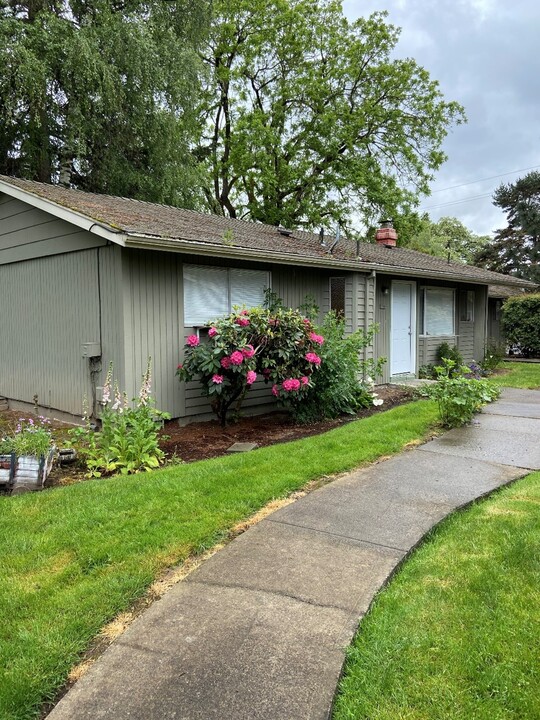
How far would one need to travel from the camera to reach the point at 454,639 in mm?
2389

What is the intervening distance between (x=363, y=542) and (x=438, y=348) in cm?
1047

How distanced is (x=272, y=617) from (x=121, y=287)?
4970 mm

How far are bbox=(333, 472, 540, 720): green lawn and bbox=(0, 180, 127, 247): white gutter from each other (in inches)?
182

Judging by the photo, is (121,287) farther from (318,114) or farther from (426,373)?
(318,114)

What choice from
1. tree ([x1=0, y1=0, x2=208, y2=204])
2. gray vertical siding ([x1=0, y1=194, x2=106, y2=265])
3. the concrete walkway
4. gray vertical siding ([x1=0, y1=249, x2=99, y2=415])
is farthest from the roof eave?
tree ([x1=0, y1=0, x2=208, y2=204])

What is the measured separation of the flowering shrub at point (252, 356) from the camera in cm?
662

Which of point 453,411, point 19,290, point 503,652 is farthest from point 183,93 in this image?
point 503,652

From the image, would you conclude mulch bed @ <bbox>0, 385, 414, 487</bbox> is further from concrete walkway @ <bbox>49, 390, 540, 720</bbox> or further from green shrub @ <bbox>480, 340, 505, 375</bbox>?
green shrub @ <bbox>480, 340, 505, 375</bbox>

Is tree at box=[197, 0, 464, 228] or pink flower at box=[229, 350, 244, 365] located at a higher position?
tree at box=[197, 0, 464, 228]

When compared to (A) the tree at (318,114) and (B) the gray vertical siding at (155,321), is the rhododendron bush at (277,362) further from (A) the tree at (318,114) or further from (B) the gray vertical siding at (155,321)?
(A) the tree at (318,114)

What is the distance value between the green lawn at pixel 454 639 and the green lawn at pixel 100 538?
4.12 ft

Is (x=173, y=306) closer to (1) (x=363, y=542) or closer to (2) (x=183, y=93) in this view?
(1) (x=363, y=542)

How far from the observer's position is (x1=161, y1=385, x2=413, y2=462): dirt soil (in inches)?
243

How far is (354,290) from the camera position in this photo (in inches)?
382
